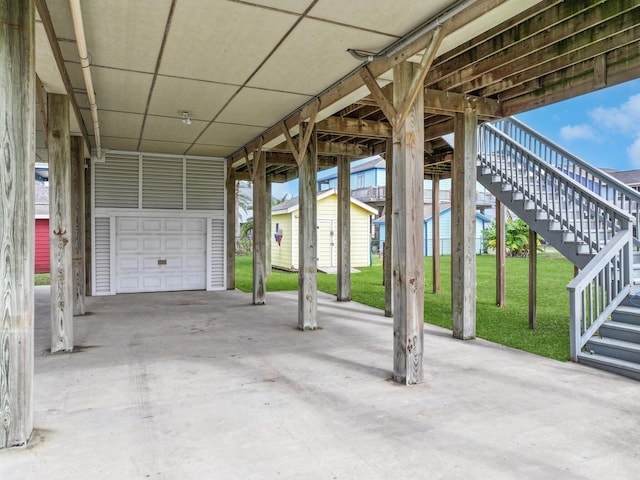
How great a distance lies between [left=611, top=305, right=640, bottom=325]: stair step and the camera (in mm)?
4480

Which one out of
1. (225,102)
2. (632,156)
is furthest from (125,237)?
(632,156)

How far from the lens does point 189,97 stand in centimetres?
530

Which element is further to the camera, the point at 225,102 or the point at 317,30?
the point at 225,102

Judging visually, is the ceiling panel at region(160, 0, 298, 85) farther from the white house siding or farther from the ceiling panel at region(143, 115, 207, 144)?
the white house siding

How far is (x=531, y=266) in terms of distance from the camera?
6.05 metres

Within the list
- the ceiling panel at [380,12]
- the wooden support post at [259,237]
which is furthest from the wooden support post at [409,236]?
the wooden support post at [259,237]

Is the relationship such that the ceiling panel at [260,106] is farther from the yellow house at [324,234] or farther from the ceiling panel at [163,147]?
the yellow house at [324,234]

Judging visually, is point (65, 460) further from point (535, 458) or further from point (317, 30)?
point (317, 30)

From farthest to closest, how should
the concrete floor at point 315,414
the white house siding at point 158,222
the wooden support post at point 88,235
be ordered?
the white house siding at point 158,222
the wooden support post at point 88,235
the concrete floor at point 315,414

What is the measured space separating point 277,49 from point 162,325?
4087 millimetres

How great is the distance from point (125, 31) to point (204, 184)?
21.4 ft

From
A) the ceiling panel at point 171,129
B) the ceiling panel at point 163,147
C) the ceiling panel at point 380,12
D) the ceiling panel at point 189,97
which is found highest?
the ceiling panel at point 163,147

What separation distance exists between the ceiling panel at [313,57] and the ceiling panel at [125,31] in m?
1.04

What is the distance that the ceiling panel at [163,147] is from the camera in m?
8.29
